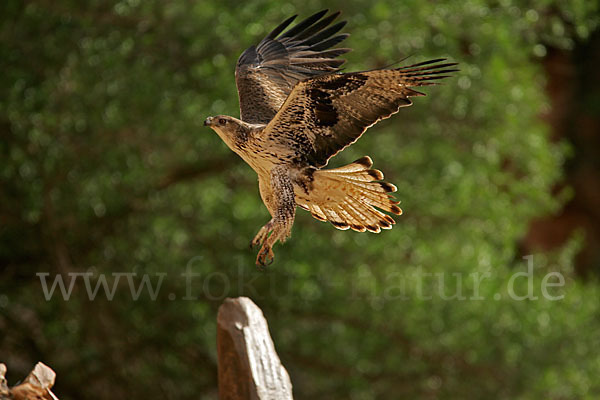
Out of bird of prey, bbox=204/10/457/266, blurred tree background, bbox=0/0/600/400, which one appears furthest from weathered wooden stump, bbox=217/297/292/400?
blurred tree background, bbox=0/0/600/400

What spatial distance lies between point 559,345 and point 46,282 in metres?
3.64

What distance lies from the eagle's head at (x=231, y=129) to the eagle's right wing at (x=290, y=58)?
32 cm

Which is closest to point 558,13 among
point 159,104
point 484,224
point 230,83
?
point 484,224

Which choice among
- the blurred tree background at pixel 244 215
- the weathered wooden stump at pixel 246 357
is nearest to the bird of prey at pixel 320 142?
the weathered wooden stump at pixel 246 357

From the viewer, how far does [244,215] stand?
16.0 ft

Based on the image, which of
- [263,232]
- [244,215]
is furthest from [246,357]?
[244,215]

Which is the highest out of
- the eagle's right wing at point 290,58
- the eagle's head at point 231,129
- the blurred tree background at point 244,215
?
the eagle's right wing at point 290,58

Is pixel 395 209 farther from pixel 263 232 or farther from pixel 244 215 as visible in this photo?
pixel 244 215

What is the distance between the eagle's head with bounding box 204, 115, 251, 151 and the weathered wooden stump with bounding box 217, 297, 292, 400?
603 millimetres

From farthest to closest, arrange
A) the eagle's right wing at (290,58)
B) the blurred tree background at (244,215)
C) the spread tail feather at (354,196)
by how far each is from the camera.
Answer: the blurred tree background at (244,215)
the eagle's right wing at (290,58)
the spread tail feather at (354,196)

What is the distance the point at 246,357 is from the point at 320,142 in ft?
2.32

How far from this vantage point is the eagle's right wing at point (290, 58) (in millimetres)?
2160

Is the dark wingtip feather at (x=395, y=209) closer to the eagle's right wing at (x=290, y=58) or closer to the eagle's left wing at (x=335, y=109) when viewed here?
the eagle's left wing at (x=335, y=109)

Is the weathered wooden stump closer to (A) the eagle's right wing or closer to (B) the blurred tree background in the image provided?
(A) the eagle's right wing
